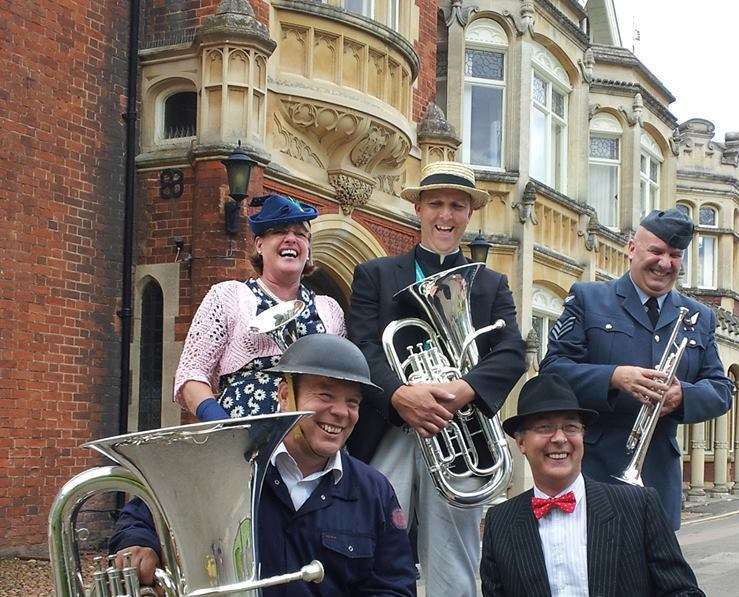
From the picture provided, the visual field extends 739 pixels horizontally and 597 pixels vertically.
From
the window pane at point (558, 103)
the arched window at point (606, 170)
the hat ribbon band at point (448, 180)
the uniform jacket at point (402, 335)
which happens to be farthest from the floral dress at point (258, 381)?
the arched window at point (606, 170)

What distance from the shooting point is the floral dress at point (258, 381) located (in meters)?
4.27

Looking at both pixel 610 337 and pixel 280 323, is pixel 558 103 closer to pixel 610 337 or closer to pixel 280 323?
pixel 610 337

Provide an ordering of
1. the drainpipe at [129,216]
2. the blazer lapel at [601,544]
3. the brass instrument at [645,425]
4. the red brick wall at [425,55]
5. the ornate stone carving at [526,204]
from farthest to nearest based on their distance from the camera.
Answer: the ornate stone carving at [526,204]
the red brick wall at [425,55]
the drainpipe at [129,216]
the brass instrument at [645,425]
the blazer lapel at [601,544]

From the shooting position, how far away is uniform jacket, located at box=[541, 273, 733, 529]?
442 cm

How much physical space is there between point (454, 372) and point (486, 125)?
12117mm

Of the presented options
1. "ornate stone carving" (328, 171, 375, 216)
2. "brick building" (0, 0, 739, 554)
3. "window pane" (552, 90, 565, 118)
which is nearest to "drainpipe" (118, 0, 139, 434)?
"brick building" (0, 0, 739, 554)

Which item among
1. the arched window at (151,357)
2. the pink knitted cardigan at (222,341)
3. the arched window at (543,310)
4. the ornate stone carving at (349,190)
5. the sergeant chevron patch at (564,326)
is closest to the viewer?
the pink knitted cardigan at (222,341)

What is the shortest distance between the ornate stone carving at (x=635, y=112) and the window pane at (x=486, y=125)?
17.3ft

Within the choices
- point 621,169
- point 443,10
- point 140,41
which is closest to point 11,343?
point 140,41

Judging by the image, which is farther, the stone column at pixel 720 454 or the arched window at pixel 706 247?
the arched window at pixel 706 247

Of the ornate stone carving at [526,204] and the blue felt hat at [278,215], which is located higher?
the ornate stone carving at [526,204]

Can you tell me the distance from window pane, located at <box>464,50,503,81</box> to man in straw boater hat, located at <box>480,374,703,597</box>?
12585 millimetres

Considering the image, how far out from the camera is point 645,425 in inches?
170

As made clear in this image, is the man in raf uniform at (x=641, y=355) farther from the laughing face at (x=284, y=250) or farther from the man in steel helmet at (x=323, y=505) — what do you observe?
the man in steel helmet at (x=323, y=505)
